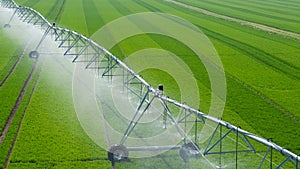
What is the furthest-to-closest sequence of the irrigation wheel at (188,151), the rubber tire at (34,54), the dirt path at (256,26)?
the dirt path at (256,26)
the rubber tire at (34,54)
the irrigation wheel at (188,151)

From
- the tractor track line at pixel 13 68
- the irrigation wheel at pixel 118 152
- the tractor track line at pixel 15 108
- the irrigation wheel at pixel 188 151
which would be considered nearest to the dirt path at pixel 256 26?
the tractor track line at pixel 13 68

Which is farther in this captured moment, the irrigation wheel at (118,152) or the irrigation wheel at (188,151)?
the irrigation wheel at (118,152)

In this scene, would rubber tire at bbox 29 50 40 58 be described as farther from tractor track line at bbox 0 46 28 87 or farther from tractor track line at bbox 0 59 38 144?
tractor track line at bbox 0 59 38 144

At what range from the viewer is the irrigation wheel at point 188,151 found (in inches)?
466

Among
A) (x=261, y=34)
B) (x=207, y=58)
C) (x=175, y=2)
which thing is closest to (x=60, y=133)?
(x=207, y=58)

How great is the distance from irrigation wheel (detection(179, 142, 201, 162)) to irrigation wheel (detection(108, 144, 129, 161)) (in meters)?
1.43

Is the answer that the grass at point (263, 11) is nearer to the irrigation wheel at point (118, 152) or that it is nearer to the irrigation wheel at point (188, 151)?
the irrigation wheel at point (188, 151)

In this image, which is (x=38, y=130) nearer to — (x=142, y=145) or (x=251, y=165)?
(x=142, y=145)

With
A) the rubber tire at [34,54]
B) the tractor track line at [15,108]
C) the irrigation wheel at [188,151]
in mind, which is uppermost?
the rubber tire at [34,54]

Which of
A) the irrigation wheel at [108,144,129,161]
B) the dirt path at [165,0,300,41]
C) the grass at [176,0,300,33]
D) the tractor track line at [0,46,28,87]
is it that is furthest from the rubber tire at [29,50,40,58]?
the grass at [176,0,300,33]

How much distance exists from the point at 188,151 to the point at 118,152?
5.94ft

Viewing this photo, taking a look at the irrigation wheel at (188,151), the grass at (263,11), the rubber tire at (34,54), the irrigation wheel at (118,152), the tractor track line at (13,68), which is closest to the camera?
the irrigation wheel at (188,151)

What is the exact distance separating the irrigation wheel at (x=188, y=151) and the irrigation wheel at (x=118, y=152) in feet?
4.71

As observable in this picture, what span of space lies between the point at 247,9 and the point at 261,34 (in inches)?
722
